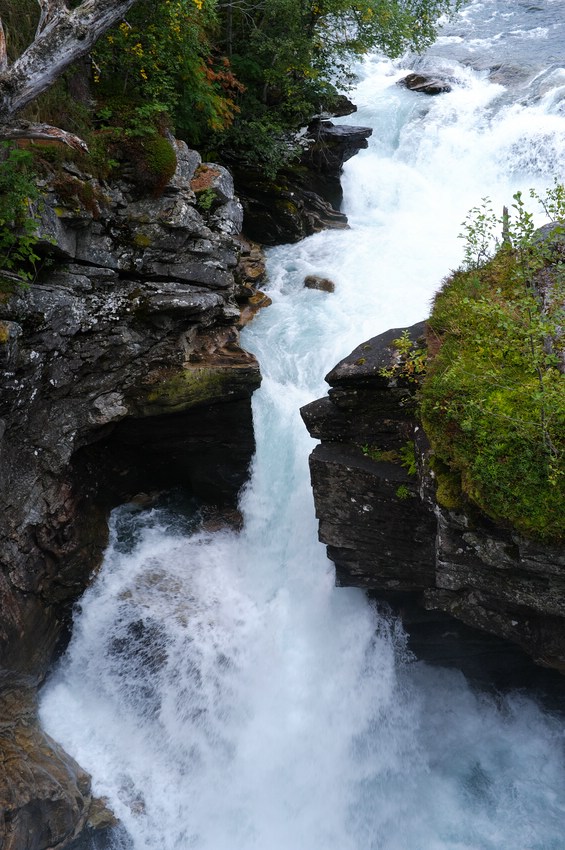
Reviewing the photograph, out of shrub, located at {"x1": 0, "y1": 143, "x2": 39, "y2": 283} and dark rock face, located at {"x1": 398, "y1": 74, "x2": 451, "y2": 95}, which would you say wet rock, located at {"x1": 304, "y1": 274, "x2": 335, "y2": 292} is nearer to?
shrub, located at {"x1": 0, "y1": 143, "x2": 39, "y2": 283}

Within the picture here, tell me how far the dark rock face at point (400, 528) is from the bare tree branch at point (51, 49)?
5436 mm

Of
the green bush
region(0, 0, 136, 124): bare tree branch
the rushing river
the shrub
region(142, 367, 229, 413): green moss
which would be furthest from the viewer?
region(142, 367, 229, 413): green moss

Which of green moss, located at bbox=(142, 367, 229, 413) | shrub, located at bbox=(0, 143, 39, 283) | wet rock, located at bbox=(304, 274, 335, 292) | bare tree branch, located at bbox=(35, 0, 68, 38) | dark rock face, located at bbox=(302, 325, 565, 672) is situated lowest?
dark rock face, located at bbox=(302, 325, 565, 672)

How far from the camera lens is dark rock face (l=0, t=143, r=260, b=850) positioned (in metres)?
9.38

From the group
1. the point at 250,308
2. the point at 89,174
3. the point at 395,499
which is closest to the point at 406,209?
the point at 250,308

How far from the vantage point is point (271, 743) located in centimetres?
1050

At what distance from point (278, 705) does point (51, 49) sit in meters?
10.3

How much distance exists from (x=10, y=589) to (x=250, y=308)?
823 cm

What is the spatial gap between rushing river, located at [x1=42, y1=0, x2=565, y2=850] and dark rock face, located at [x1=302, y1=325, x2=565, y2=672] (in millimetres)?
1680

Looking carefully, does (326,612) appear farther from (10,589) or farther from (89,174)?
(89,174)

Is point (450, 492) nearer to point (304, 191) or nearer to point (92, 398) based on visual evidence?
point (92, 398)

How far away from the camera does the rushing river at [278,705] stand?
32.3 feet

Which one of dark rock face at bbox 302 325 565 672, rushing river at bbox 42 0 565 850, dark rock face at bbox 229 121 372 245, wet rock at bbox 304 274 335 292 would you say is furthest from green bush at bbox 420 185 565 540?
dark rock face at bbox 229 121 372 245

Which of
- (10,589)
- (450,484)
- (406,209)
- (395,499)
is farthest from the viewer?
(406,209)
